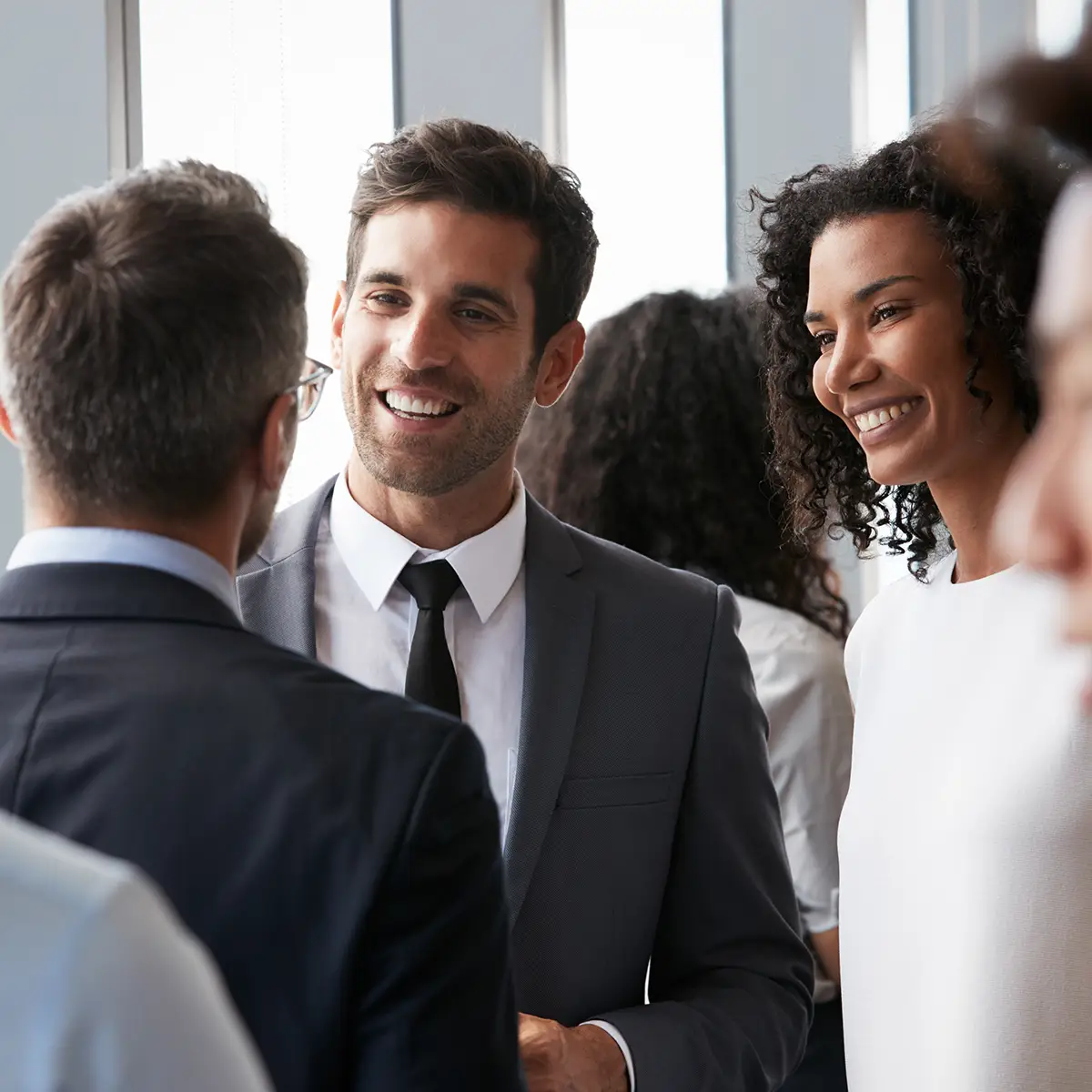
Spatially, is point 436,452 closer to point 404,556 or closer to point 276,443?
point 404,556

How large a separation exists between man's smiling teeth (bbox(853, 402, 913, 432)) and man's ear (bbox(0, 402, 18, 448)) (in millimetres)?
1140

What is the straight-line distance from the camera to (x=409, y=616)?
2025 millimetres

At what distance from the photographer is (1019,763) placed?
5.77 feet

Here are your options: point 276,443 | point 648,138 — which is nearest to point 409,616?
point 276,443

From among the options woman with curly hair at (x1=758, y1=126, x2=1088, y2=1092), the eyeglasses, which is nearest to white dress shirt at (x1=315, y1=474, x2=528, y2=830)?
woman with curly hair at (x1=758, y1=126, x2=1088, y2=1092)

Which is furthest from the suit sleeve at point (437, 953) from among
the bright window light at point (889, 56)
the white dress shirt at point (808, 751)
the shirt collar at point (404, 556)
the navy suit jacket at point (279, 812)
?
the bright window light at point (889, 56)

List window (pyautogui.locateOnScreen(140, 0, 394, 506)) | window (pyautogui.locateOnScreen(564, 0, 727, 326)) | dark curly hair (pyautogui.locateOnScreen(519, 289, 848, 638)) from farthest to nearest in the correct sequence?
window (pyautogui.locateOnScreen(564, 0, 727, 326)) → window (pyautogui.locateOnScreen(140, 0, 394, 506)) → dark curly hair (pyautogui.locateOnScreen(519, 289, 848, 638))

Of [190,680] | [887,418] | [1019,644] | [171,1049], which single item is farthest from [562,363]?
[171,1049]

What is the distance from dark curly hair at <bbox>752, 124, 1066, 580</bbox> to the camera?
195 cm

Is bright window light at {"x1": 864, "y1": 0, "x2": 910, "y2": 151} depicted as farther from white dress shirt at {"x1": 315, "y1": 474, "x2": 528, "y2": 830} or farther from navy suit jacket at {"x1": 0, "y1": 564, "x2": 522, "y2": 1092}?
navy suit jacket at {"x1": 0, "y1": 564, "x2": 522, "y2": 1092}

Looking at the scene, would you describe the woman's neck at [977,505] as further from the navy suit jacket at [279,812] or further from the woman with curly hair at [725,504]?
the navy suit jacket at [279,812]

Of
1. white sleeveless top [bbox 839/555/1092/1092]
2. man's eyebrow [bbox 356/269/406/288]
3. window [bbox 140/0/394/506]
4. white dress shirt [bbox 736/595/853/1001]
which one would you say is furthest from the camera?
window [bbox 140/0/394/506]

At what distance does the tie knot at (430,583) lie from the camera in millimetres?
Answer: 1998

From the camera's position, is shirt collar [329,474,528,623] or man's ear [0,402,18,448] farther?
shirt collar [329,474,528,623]
